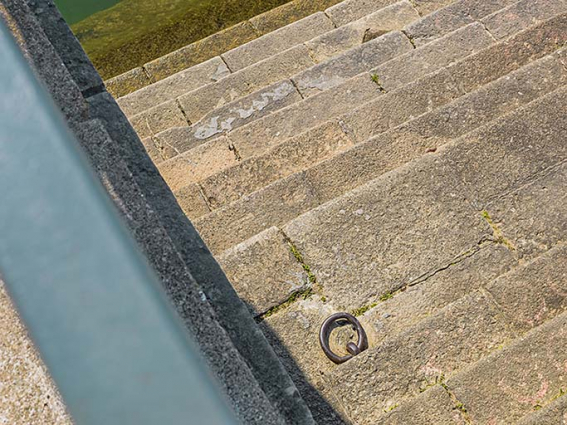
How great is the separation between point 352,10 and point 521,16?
5.01 feet

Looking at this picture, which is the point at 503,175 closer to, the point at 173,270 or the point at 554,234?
the point at 554,234

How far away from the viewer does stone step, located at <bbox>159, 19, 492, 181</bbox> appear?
3.73 meters

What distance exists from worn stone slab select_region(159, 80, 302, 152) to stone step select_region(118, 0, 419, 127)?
24.6 inches

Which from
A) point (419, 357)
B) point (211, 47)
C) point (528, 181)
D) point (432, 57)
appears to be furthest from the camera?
point (211, 47)

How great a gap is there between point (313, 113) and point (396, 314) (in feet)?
5.16

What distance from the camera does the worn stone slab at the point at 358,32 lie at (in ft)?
15.6

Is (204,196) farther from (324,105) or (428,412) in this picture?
(428,412)

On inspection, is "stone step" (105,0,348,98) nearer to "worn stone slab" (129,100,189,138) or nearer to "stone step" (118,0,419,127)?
"stone step" (118,0,419,127)

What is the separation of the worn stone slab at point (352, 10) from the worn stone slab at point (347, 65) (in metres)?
0.95

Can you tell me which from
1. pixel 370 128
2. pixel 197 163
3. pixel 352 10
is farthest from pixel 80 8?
pixel 370 128

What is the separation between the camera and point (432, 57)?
4047 millimetres

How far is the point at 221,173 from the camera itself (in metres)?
3.33

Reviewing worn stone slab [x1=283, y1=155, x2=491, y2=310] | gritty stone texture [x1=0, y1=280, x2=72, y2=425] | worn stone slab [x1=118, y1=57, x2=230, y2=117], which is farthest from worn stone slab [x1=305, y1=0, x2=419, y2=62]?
gritty stone texture [x1=0, y1=280, x2=72, y2=425]

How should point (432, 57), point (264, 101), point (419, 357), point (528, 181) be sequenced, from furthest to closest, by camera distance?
point (264, 101) < point (432, 57) < point (528, 181) < point (419, 357)
